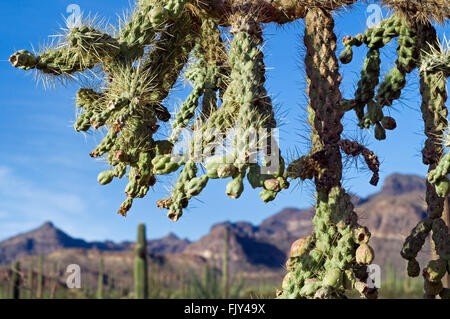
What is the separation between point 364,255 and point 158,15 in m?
2.06

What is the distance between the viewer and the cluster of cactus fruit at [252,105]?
3.51 metres

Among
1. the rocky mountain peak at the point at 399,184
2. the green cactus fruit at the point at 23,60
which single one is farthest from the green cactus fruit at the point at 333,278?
the rocky mountain peak at the point at 399,184

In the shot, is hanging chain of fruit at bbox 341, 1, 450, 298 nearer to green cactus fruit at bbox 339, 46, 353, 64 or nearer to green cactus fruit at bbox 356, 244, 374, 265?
green cactus fruit at bbox 339, 46, 353, 64

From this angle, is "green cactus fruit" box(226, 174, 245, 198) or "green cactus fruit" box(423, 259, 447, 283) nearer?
"green cactus fruit" box(226, 174, 245, 198)

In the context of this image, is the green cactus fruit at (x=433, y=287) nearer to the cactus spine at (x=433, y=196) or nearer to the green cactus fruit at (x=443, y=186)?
the cactus spine at (x=433, y=196)

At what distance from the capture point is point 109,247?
92.5 m

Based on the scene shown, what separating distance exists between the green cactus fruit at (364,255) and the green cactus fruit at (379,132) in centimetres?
119

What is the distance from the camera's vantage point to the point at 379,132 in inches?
171

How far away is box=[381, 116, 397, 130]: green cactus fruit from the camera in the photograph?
430 centimetres

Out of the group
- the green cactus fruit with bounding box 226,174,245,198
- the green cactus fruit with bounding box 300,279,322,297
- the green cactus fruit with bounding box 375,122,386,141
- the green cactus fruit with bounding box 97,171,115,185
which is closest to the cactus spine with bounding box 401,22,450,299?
the green cactus fruit with bounding box 375,122,386,141

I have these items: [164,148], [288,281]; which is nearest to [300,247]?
[288,281]
